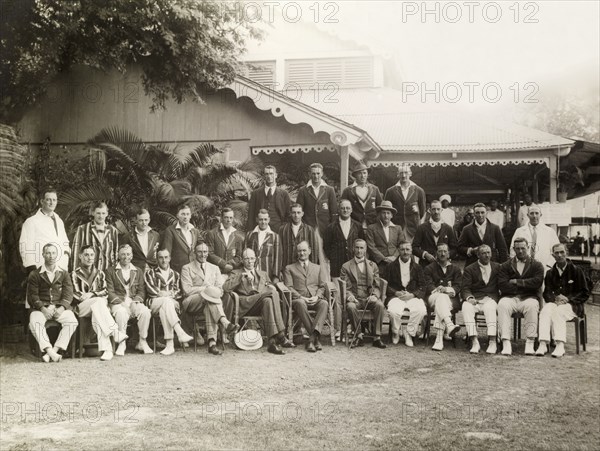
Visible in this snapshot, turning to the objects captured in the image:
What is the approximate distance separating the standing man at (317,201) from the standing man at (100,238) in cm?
135

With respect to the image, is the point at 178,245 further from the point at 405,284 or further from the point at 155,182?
the point at 405,284

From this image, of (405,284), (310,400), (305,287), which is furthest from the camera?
(405,284)

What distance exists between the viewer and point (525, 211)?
4426 mm

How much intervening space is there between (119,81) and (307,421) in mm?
2506

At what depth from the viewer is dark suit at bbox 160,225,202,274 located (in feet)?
13.2

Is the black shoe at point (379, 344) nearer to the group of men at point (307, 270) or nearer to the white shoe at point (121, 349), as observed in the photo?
the group of men at point (307, 270)

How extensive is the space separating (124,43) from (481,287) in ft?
10.1

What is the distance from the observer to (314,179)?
14.6 ft

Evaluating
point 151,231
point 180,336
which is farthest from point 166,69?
point 180,336

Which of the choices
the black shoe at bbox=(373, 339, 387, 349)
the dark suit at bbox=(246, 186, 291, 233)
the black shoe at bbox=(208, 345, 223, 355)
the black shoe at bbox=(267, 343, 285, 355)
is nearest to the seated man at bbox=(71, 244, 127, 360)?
the black shoe at bbox=(208, 345, 223, 355)

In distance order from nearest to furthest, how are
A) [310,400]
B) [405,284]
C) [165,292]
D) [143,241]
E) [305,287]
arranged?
[310,400]
[143,241]
[165,292]
[305,287]
[405,284]

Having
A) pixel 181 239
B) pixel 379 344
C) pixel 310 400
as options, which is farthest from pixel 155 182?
pixel 379 344

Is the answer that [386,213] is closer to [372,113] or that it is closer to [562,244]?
[372,113]

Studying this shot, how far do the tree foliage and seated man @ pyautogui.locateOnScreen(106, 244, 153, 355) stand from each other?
3.81 ft
